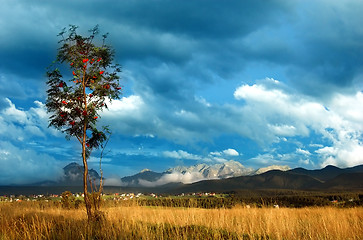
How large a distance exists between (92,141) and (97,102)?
76.9 inches

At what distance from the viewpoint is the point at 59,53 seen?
54.6ft

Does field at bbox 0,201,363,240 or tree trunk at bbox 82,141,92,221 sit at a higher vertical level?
tree trunk at bbox 82,141,92,221

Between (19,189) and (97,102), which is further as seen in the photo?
(19,189)

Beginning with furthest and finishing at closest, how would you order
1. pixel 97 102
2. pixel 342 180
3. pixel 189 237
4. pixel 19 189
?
pixel 342 180 < pixel 19 189 < pixel 97 102 < pixel 189 237

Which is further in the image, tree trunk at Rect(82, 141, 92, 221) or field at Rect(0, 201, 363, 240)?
tree trunk at Rect(82, 141, 92, 221)

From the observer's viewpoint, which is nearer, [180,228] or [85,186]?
[180,228]

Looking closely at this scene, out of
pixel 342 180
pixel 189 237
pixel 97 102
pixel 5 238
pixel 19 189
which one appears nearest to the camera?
pixel 189 237

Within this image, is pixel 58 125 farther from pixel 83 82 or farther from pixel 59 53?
pixel 59 53

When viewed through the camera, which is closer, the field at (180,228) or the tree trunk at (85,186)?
the field at (180,228)

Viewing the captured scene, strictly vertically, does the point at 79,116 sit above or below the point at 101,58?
below

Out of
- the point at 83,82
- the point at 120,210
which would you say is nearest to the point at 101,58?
the point at 83,82

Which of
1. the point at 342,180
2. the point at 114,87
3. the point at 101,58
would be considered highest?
the point at 101,58

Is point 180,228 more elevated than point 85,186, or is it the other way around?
point 85,186

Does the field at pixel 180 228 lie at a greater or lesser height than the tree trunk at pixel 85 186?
lesser
